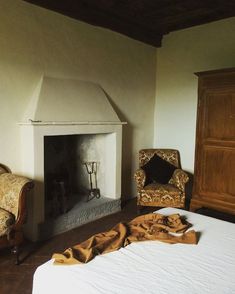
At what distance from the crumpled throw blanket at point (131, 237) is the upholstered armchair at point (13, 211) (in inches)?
36.3

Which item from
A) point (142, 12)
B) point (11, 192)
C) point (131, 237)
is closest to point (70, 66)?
point (142, 12)

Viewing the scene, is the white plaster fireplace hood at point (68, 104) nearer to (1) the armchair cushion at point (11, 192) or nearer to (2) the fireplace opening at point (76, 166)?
(2) the fireplace opening at point (76, 166)

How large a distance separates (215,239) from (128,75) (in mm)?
2984

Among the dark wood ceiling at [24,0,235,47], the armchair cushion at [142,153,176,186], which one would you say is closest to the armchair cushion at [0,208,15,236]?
the armchair cushion at [142,153,176,186]

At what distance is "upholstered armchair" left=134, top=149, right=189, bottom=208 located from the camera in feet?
11.8

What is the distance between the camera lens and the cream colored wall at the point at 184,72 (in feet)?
Result: 12.9

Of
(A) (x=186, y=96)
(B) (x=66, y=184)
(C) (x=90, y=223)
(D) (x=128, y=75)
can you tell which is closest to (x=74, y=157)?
(B) (x=66, y=184)

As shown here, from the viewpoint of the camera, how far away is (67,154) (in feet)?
13.3

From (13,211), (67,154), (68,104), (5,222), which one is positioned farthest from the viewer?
(67,154)

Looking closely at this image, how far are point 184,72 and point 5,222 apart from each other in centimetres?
344

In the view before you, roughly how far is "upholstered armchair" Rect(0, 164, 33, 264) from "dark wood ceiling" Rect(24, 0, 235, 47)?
2.03 metres

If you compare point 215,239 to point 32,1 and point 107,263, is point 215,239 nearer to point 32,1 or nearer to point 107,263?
point 107,263

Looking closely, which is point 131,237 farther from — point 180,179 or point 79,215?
point 180,179

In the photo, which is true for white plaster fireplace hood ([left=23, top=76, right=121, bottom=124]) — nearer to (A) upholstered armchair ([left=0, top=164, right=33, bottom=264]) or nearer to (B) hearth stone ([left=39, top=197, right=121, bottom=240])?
(A) upholstered armchair ([left=0, top=164, right=33, bottom=264])
